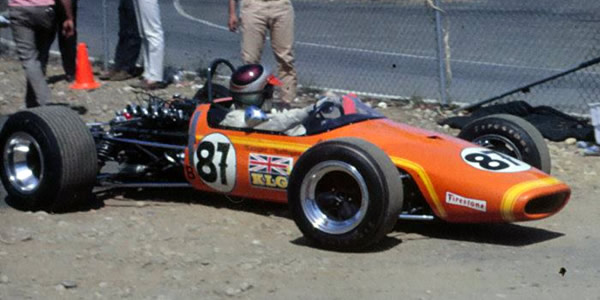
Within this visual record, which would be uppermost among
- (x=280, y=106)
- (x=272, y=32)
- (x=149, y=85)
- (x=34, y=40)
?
(x=272, y=32)

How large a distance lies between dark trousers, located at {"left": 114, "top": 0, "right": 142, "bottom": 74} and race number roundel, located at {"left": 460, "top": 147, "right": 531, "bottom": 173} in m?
7.20

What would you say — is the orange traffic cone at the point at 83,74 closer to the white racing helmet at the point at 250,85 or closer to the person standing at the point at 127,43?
the person standing at the point at 127,43

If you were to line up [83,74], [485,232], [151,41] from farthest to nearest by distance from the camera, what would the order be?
[83,74] → [151,41] → [485,232]

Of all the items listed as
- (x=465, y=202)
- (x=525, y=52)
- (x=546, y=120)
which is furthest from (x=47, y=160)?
(x=525, y=52)

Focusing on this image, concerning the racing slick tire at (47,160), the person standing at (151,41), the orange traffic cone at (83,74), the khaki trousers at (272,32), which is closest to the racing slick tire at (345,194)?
the racing slick tire at (47,160)

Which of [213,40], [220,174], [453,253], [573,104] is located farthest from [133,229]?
[213,40]

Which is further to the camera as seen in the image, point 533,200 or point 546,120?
Answer: point 546,120

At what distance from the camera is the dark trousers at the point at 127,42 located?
43.2 feet

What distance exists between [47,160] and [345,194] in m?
2.29

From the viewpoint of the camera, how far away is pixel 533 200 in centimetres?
645

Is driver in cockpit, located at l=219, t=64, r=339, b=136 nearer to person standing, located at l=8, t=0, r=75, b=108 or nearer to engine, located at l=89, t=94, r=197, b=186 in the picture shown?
engine, located at l=89, t=94, r=197, b=186

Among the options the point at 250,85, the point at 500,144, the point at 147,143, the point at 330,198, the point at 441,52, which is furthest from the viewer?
the point at 441,52

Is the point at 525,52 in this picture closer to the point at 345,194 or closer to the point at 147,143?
the point at 147,143

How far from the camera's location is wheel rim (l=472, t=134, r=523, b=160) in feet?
25.3
